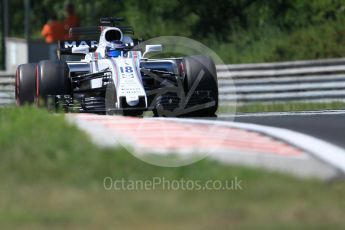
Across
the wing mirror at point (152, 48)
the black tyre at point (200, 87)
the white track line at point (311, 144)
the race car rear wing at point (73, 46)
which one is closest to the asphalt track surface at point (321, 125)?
the white track line at point (311, 144)

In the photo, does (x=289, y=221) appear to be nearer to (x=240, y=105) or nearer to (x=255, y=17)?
(x=240, y=105)

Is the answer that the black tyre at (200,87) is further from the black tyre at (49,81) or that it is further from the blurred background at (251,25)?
the blurred background at (251,25)

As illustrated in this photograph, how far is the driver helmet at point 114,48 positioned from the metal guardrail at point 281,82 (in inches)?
205

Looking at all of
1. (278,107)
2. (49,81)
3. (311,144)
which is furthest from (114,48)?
(311,144)

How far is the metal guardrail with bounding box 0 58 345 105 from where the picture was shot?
67.1 ft

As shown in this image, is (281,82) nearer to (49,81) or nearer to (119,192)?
(49,81)

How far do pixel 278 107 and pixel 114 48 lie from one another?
5.67m

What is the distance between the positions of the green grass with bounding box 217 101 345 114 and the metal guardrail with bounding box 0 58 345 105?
0.16 m

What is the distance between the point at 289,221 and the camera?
702 cm

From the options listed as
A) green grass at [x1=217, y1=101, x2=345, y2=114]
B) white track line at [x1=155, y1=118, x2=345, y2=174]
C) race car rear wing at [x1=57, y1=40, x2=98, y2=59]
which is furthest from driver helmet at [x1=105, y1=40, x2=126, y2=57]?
white track line at [x1=155, y1=118, x2=345, y2=174]

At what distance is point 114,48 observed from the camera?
15.7 m

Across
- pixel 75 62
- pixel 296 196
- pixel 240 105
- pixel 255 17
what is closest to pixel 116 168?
pixel 296 196

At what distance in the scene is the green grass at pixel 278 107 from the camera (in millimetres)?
19859

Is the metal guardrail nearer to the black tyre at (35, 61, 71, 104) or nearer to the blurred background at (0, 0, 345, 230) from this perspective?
the black tyre at (35, 61, 71, 104)
